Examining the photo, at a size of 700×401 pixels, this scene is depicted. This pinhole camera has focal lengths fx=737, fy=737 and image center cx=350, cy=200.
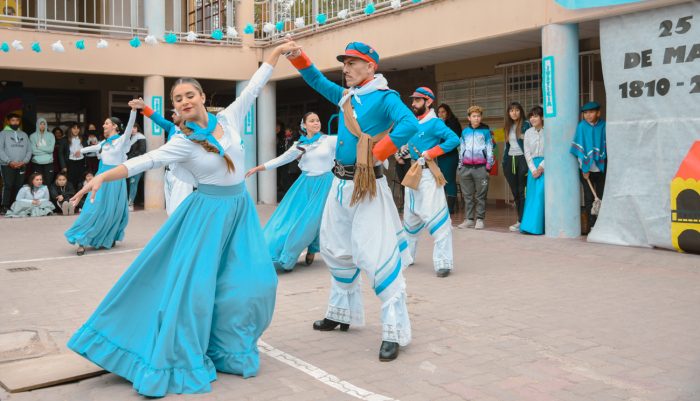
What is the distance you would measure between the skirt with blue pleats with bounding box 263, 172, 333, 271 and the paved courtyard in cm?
24

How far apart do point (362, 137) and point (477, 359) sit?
1569mm

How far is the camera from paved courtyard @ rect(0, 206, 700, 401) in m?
4.06

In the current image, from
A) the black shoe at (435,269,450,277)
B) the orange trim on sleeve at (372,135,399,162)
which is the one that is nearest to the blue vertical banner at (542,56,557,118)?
the black shoe at (435,269,450,277)

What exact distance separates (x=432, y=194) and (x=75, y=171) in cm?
1121

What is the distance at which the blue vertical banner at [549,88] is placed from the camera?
1005 cm

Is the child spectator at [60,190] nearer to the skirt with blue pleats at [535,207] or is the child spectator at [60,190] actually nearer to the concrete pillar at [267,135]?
the concrete pillar at [267,135]

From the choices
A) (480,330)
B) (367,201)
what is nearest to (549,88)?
(480,330)

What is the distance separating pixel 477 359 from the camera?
458cm

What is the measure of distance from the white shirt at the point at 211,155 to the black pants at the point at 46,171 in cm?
1236

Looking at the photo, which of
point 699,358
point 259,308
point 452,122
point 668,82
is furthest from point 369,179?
point 452,122

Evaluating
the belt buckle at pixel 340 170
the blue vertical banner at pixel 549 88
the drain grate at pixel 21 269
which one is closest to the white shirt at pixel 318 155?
the belt buckle at pixel 340 170

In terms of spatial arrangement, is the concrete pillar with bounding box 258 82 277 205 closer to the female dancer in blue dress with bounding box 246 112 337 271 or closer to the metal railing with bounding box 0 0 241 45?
the metal railing with bounding box 0 0 241 45

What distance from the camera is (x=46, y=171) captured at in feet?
51.5

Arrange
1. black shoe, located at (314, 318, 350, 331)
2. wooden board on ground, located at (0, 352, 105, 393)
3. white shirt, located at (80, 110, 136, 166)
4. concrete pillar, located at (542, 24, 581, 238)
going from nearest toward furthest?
wooden board on ground, located at (0, 352, 105, 393)
black shoe, located at (314, 318, 350, 331)
white shirt, located at (80, 110, 136, 166)
concrete pillar, located at (542, 24, 581, 238)
